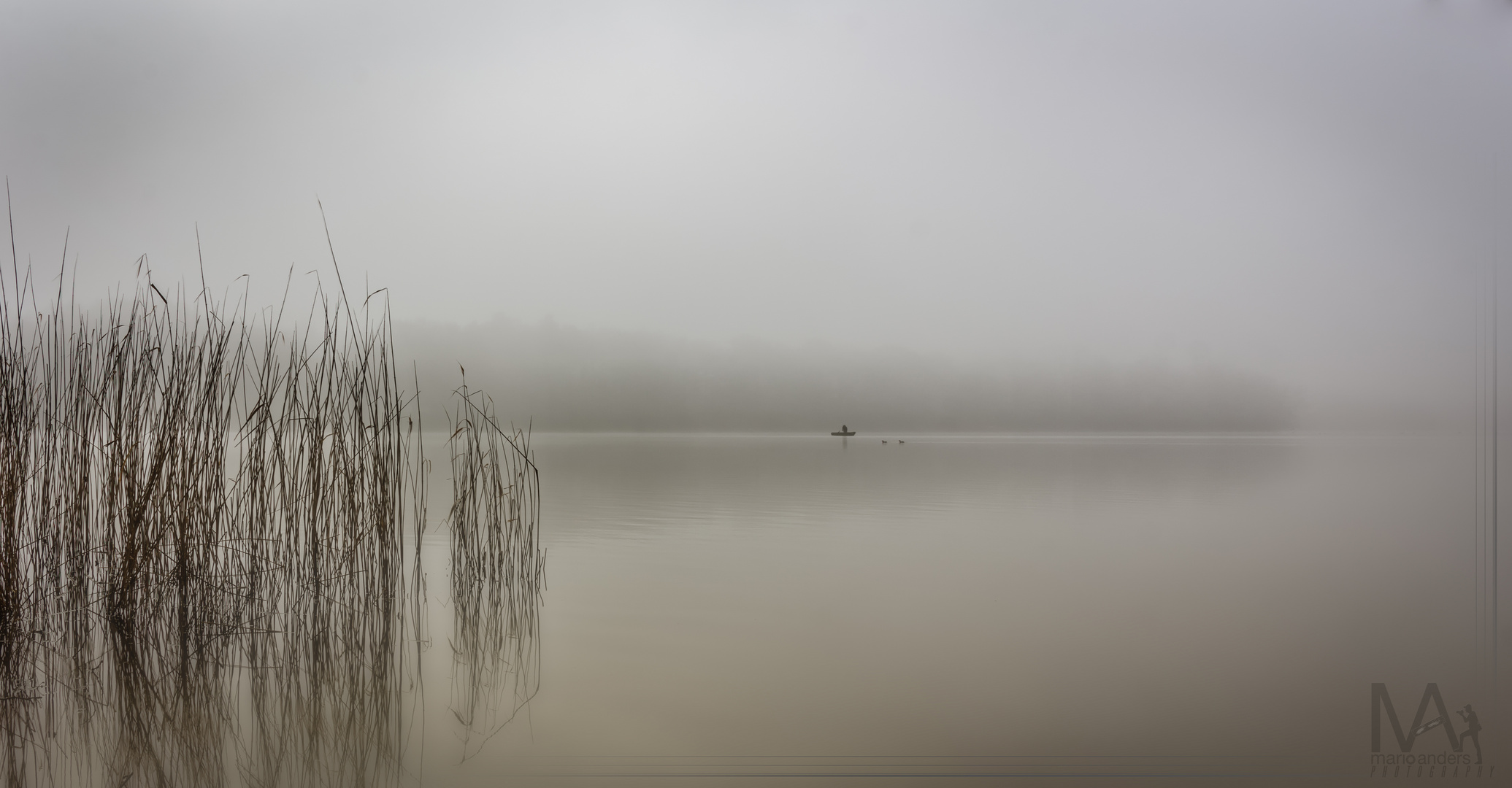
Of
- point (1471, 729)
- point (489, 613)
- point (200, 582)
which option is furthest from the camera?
point (489, 613)

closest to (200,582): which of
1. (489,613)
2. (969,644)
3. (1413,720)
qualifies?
(489,613)

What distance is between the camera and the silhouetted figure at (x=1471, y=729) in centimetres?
152

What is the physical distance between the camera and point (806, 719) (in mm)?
1594

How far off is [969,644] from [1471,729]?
3.58 feet

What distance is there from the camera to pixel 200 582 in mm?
2119

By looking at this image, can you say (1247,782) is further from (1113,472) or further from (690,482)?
(1113,472)

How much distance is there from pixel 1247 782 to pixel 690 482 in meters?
6.01

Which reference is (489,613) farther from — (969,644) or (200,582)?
(969,644)

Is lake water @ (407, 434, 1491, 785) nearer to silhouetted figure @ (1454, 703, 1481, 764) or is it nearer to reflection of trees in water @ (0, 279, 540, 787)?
silhouetted figure @ (1454, 703, 1481, 764)

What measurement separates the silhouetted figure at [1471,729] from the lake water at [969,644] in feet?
0.21

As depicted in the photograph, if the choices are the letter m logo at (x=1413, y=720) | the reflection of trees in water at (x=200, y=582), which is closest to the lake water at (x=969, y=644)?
the letter m logo at (x=1413, y=720)

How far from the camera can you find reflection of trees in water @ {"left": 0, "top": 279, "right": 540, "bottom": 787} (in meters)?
1.40

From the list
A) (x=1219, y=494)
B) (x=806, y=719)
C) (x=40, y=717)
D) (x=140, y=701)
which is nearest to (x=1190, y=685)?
(x=806, y=719)

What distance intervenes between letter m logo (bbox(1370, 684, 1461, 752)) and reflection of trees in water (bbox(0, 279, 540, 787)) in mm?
1976
